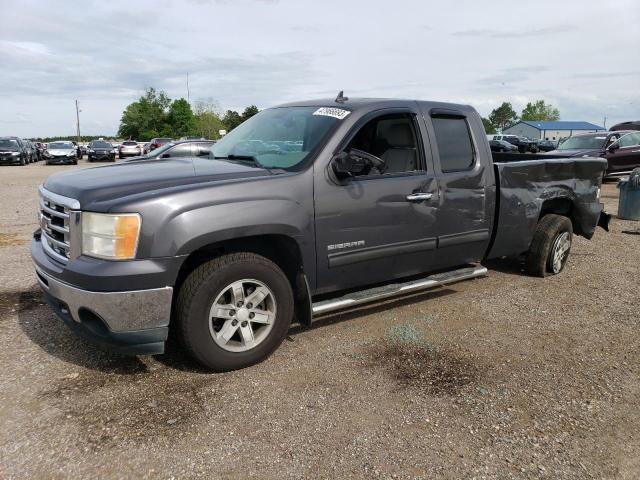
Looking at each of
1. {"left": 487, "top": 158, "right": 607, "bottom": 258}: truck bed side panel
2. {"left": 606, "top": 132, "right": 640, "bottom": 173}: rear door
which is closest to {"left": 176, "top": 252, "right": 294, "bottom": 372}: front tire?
{"left": 487, "top": 158, "right": 607, "bottom": 258}: truck bed side panel

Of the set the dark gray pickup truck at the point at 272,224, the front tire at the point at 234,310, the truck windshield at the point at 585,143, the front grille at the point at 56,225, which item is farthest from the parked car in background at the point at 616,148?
the front grille at the point at 56,225

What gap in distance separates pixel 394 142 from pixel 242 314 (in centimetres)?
205

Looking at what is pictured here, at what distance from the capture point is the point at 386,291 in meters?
4.29

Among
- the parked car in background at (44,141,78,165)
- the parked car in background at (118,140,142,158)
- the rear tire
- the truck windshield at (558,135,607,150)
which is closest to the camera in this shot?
the rear tire

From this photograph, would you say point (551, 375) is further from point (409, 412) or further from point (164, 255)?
point (164, 255)

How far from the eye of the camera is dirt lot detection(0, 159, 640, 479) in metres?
2.69

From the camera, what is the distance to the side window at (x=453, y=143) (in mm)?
4672

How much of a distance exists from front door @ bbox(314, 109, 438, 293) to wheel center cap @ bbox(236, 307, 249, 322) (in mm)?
642

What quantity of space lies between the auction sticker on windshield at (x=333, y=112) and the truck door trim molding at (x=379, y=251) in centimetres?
106

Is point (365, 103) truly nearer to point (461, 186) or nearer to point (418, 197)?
point (418, 197)

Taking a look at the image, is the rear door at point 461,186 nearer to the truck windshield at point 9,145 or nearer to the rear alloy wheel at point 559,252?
the rear alloy wheel at point 559,252

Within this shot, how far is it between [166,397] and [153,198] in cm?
124

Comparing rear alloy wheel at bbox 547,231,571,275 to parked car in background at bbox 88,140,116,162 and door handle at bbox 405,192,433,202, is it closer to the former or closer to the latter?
door handle at bbox 405,192,433,202

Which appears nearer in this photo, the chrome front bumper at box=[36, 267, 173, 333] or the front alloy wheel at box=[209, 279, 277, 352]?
the chrome front bumper at box=[36, 267, 173, 333]
